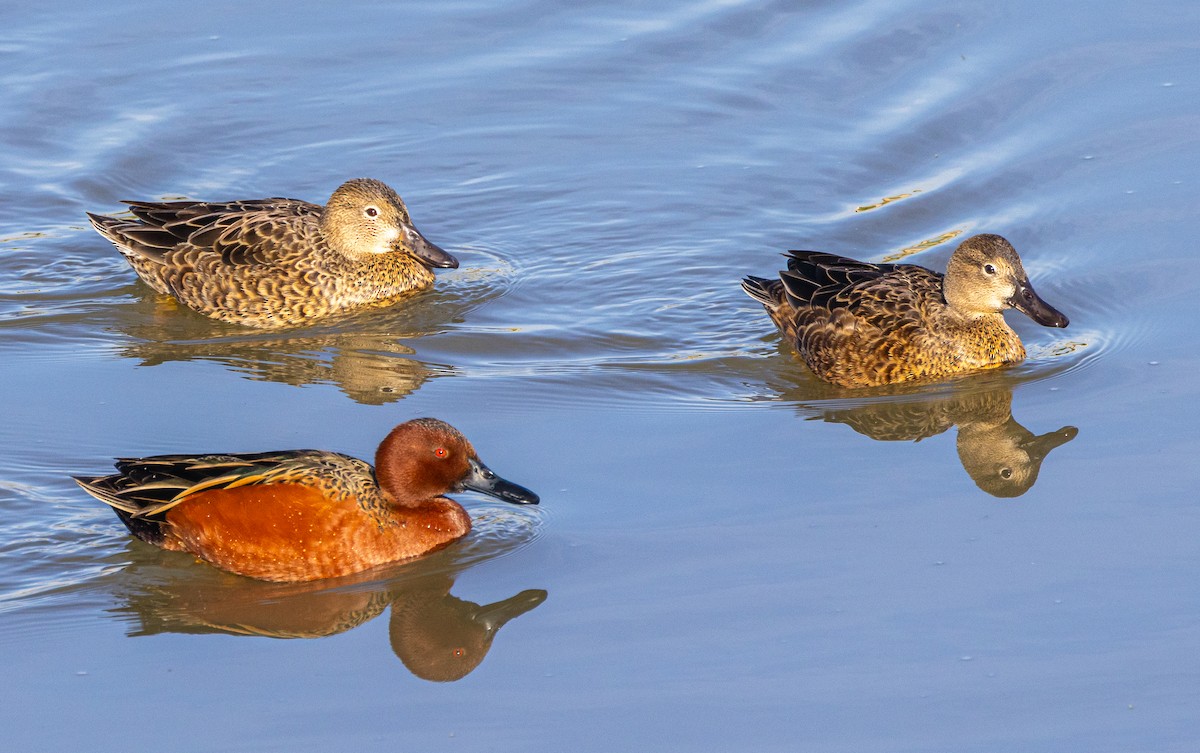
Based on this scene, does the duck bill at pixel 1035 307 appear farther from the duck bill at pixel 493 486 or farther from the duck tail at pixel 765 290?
the duck bill at pixel 493 486

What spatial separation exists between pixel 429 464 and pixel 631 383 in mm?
2244

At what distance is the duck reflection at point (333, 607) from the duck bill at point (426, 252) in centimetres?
386

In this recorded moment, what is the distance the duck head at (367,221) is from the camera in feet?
38.5

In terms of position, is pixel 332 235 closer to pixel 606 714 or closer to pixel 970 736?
pixel 606 714

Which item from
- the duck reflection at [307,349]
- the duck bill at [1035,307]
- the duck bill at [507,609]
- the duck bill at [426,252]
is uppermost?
the duck bill at [426,252]

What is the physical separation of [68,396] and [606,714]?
449cm

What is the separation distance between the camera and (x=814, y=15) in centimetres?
1488

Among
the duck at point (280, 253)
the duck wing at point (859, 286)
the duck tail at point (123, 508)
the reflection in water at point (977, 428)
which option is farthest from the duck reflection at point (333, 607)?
the duck at point (280, 253)

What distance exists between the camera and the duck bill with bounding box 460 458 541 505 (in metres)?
7.73

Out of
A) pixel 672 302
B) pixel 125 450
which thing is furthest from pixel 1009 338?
pixel 125 450

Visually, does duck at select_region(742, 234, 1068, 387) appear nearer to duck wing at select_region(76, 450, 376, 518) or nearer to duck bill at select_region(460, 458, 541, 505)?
duck bill at select_region(460, 458, 541, 505)

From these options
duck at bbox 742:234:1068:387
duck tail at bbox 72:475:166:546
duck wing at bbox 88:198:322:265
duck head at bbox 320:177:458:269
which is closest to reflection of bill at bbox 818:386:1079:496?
duck at bbox 742:234:1068:387

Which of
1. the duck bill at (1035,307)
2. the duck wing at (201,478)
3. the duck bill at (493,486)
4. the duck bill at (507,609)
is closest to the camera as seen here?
the duck bill at (507,609)

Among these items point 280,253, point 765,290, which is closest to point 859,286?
point 765,290
